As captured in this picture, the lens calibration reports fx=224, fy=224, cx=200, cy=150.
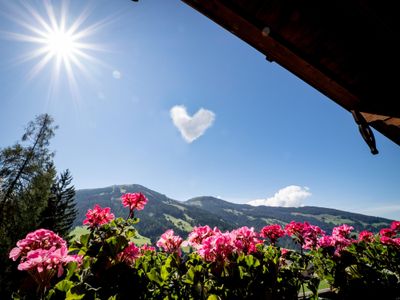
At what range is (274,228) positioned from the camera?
4535 mm

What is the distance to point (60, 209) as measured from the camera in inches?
1195

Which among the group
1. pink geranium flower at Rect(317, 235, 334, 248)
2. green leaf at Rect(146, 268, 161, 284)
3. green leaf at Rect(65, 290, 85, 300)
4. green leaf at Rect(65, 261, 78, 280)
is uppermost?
pink geranium flower at Rect(317, 235, 334, 248)

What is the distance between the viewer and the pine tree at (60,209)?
28427 millimetres

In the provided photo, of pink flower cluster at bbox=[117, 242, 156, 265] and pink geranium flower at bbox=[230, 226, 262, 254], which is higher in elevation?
pink geranium flower at bbox=[230, 226, 262, 254]

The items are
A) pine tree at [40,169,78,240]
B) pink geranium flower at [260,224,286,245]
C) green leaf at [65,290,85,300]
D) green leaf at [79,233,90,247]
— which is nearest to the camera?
green leaf at [65,290,85,300]

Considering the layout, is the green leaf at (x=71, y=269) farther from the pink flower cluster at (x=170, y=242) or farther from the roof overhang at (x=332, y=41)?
the roof overhang at (x=332, y=41)

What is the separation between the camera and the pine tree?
28.4 metres

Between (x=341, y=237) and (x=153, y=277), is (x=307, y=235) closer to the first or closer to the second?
(x=341, y=237)

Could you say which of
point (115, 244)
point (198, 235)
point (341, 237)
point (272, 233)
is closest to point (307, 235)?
point (272, 233)

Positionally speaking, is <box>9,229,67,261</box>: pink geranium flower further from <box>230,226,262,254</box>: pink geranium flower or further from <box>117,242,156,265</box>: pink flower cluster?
<box>230,226,262,254</box>: pink geranium flower

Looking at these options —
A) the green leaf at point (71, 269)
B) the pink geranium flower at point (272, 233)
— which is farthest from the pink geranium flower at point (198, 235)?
the pink geranium flower at point (272, 233)

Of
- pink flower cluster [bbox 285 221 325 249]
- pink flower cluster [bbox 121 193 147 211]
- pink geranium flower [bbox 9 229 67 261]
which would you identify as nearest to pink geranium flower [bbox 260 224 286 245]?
pink flower cluster [bbox 285 221 325 249]

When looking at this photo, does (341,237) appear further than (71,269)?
Yes

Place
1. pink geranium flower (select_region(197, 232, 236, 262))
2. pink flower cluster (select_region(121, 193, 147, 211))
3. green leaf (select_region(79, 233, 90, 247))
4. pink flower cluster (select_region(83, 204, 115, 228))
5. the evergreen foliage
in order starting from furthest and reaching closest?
the evergreen foliage → pink flower cluster (select_region(121, 193, 147, 211)) → pink flower cluster (select_region(83, 204, 115, 228)) → pink geranium flower (select_region(197, 232, 236, 262)) → green leaf (select_region(79, 233, 90, 247))
